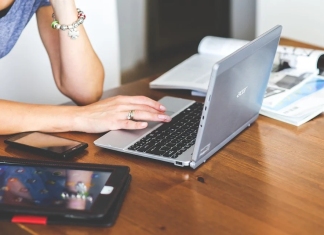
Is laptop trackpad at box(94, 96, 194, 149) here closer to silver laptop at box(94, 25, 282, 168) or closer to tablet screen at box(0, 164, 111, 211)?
silver laptop at box(94, 25, 282, 168)

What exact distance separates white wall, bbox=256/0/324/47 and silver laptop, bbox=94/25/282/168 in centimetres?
108

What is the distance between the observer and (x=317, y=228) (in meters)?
0.84

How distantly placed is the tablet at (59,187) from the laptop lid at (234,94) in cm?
17

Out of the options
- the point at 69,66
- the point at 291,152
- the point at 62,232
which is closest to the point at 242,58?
the point at 291,152

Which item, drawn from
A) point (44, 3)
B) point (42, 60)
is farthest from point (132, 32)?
point (44, 3)

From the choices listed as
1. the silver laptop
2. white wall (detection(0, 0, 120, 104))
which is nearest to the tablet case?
the silver laptop

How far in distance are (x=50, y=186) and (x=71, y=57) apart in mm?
558

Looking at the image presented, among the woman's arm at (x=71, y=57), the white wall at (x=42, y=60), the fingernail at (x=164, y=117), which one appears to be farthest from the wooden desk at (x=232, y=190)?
the white wall at (x=42, y=60)

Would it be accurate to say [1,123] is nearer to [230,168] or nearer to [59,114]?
[59,114]

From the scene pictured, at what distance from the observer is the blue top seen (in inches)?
52.8

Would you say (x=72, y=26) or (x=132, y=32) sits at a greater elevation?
(x=72, y=26)

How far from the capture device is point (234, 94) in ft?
3.39

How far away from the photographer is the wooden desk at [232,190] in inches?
33.2

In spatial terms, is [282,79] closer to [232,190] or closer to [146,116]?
[146,116]
